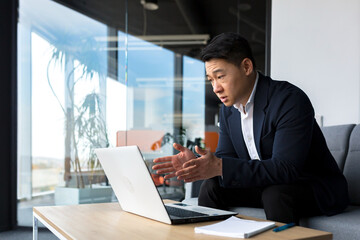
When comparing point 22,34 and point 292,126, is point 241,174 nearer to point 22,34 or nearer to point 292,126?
point 292,126

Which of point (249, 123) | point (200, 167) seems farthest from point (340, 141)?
point (200, 167)

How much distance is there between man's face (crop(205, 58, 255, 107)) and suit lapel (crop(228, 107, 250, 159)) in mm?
138

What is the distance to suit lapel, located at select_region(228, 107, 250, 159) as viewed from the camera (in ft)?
6.24

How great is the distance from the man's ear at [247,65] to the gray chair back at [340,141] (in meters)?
0.84

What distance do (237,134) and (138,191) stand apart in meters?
0.66

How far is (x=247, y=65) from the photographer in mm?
1799

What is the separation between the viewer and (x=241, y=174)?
4.97ft

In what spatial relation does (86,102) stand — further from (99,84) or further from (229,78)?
(229,78)

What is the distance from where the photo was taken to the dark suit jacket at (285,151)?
5.05 ft

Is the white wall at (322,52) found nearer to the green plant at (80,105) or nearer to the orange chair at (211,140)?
the orange chair at (211,140)

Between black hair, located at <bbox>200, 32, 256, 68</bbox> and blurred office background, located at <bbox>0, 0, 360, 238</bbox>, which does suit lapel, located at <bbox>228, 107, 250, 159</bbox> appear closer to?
black hair, located at <bbox>200, 32, 256, 68</bbox>

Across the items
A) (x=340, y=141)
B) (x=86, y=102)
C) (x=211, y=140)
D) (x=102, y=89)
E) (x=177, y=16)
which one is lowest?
(x=211, y=140)

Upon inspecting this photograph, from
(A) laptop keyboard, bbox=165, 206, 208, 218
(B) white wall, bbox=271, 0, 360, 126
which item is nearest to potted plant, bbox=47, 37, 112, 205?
(B) white wall, bbox=271, 0, 360, 126

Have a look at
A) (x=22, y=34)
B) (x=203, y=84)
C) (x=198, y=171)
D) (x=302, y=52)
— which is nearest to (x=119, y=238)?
(x=198, y=171)
